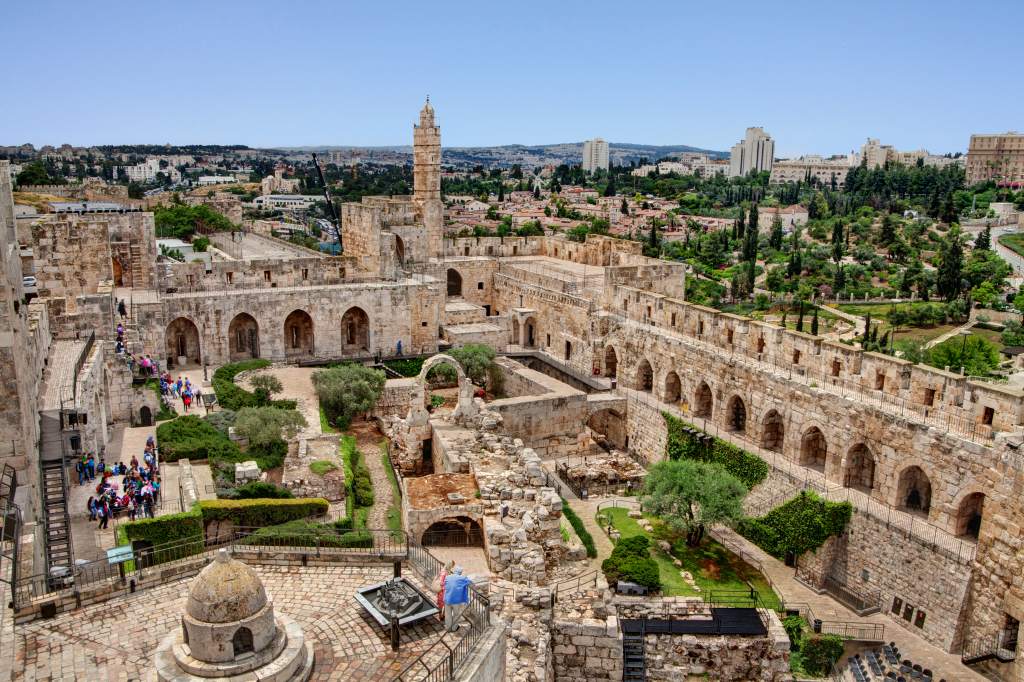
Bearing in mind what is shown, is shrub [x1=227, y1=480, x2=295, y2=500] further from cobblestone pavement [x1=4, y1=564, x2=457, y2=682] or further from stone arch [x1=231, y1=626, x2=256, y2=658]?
stone arch [x1=231, y1=626, x2=256, y2=658]

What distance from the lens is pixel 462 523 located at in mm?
17766

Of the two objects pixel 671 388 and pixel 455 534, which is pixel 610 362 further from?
pixel 455 534

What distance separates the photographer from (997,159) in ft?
443

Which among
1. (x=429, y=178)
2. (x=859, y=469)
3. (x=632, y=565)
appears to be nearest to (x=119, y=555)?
(x=632, y=565)

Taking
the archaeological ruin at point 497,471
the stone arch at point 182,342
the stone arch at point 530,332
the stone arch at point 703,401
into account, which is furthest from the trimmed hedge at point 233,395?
the stone arch at point 703,401

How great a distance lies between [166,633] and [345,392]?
52.6 feet

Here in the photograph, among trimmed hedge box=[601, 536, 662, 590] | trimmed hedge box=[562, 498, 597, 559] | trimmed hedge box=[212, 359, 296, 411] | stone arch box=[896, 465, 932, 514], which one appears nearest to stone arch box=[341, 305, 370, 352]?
trimmed hedge box=[212, 359, 296, 411]

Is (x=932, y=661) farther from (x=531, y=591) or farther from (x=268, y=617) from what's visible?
(x=268, y=617)

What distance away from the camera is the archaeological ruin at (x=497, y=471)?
412 inches

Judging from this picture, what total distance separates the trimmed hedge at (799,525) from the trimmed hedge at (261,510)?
1077 cm

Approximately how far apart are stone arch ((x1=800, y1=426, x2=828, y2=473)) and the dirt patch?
14.5ft

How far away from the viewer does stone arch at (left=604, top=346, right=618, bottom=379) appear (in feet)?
99.0

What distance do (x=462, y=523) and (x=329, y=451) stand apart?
5.95 meters

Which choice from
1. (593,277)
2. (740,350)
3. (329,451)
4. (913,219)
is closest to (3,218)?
(329,451)
